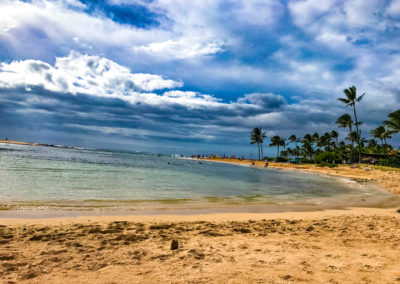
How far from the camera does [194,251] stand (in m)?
4.52

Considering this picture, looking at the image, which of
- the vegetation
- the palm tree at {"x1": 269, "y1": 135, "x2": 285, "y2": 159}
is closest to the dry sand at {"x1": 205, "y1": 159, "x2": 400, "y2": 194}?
the vegetation

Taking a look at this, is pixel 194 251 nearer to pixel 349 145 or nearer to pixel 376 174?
pixel 376 174

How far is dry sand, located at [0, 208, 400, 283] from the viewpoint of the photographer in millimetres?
3484

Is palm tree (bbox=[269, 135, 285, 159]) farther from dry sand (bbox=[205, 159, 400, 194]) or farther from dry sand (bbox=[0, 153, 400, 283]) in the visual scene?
dry sand (bbox=[0, 153, 400, 283])

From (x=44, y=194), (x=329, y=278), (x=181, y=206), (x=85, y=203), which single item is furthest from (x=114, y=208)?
(x=329, y=278)

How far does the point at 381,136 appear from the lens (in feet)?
195

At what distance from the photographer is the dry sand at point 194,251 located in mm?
3484

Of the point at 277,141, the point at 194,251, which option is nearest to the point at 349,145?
the point at 277,141

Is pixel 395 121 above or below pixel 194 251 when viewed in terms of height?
above

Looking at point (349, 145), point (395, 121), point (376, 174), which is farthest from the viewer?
point (349, 145)

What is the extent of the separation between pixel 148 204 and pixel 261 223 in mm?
5025

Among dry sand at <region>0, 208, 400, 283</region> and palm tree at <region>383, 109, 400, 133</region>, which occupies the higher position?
palm tree at <region>383, 109, 400, 133</region>

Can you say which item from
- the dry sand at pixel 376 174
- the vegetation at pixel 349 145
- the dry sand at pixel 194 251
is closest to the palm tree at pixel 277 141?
the vegetation at pixel 349 145

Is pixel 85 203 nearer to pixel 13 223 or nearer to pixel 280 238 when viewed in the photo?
pixel 13 223
